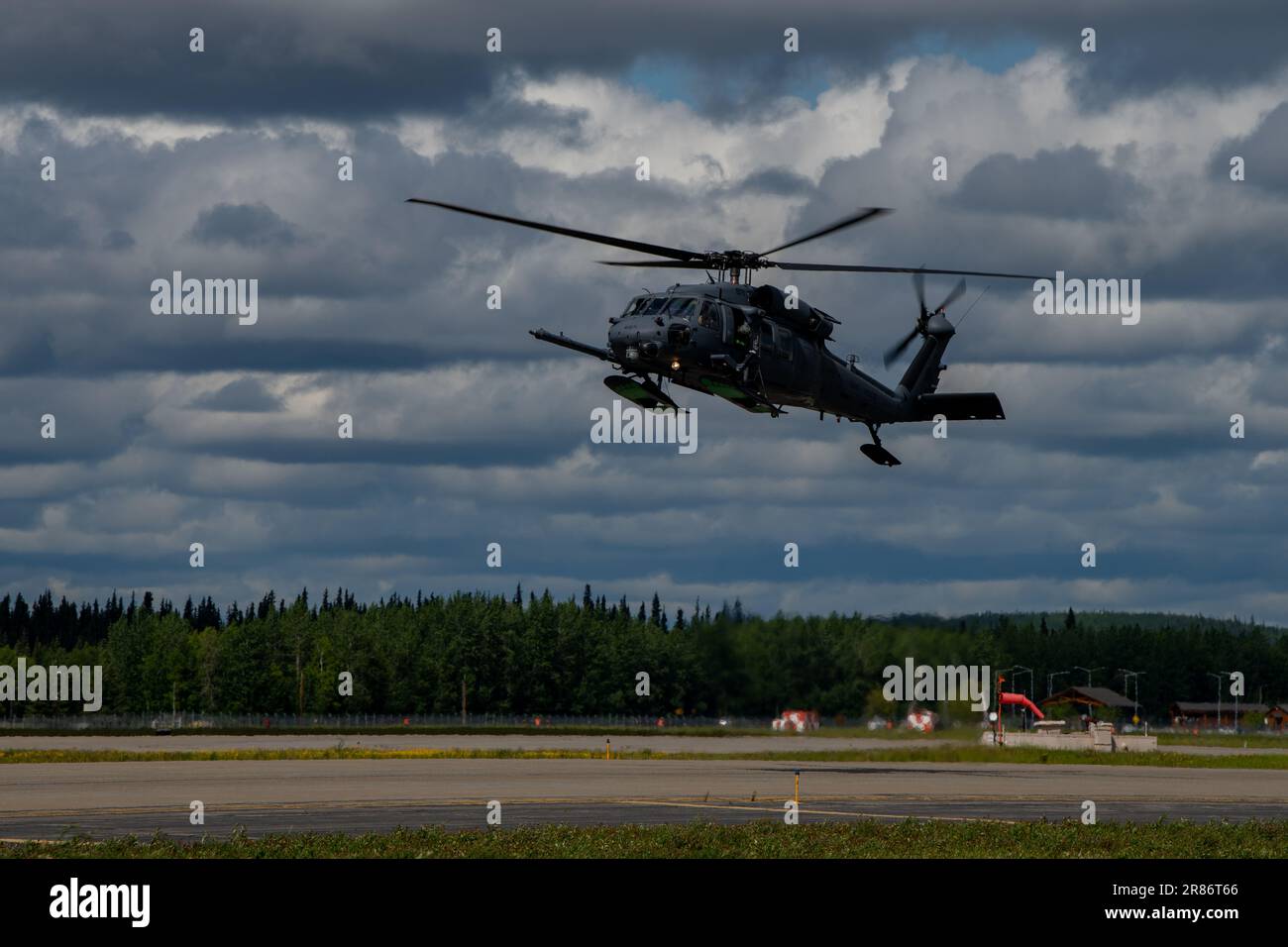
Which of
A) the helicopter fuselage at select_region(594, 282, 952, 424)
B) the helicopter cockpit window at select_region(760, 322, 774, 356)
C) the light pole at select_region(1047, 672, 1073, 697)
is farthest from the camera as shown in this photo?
the light pole at select_region(1047, 672, 1073, 697)

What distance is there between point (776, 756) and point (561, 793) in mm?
33185

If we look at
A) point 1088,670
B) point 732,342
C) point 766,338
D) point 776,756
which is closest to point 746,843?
point 732,342

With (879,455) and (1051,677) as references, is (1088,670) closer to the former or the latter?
(1051,677)

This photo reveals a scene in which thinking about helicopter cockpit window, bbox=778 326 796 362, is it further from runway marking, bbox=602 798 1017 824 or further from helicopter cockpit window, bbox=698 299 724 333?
runway marking, bbox=602 798 1017 824

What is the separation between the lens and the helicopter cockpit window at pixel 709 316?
44156mm

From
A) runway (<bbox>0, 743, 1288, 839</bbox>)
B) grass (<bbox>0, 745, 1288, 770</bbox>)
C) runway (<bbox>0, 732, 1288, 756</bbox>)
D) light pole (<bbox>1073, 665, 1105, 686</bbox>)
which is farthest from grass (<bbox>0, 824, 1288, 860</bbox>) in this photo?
light pole (<bbox>1073, 665, 1105, 686</bbox>)

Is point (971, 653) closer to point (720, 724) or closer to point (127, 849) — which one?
point (720, 724)

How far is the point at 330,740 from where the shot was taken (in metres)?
103

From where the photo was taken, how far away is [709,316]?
44.3 metres

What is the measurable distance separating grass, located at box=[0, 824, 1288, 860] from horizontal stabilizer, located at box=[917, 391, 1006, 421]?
20283mm

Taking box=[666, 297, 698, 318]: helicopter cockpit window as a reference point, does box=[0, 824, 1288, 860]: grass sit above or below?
below

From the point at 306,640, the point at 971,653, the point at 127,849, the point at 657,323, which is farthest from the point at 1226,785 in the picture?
the point at 306,640

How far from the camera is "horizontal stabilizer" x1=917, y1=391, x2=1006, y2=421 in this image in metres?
54.3

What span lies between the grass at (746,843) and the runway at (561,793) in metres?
3.80
